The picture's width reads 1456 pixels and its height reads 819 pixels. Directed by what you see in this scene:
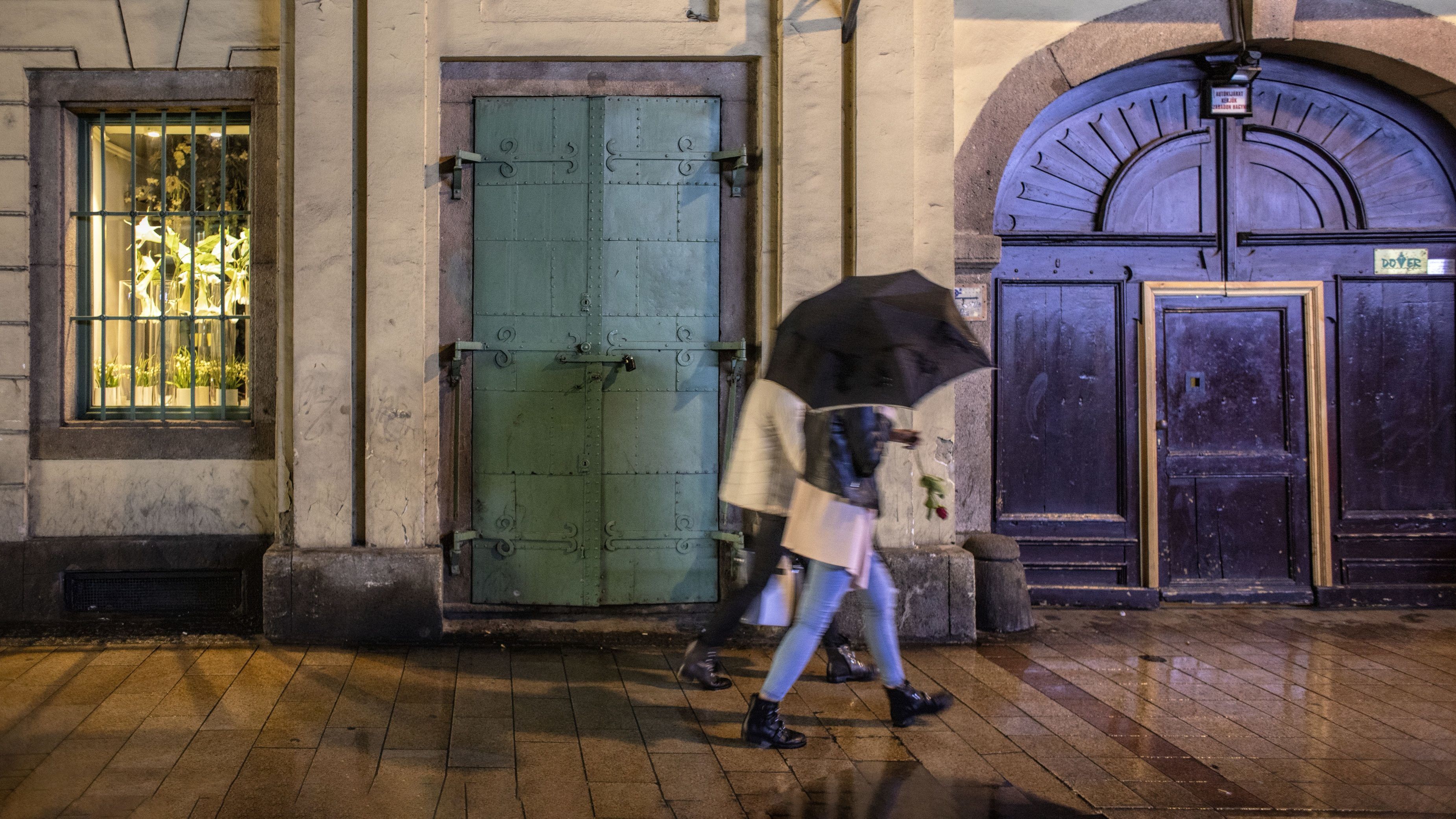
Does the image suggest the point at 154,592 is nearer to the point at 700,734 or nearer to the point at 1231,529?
the point at 700,734

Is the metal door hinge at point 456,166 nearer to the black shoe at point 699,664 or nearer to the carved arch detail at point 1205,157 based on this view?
the black shoe at point 699,664

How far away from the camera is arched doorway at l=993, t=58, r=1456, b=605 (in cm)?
649

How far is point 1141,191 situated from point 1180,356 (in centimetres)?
111

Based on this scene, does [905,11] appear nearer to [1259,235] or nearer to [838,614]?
[1259,235]

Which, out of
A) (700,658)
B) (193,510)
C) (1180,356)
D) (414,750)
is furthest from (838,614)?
(193,510)

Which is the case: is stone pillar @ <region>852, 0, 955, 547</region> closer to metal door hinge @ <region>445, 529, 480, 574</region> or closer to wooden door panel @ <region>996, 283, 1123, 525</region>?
wooden door panel @ <region>996, 283, 1123, 525</region>

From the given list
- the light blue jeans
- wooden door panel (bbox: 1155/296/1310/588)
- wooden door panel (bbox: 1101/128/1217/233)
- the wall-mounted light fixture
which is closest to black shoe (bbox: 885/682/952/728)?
the light blue jeans

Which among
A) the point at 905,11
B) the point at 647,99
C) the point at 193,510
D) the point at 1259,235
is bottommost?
the point at 193,510

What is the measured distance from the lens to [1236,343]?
21.6 feet

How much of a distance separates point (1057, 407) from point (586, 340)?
305 cm

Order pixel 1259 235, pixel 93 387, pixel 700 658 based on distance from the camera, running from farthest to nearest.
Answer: pixel 1259 235
pixel 93 387
pixel 700 658

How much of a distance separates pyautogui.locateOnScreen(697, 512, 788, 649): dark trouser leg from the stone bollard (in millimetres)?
2078

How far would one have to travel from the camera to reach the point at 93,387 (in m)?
6.10

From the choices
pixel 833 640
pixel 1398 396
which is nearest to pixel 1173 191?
pixel 1398 396
